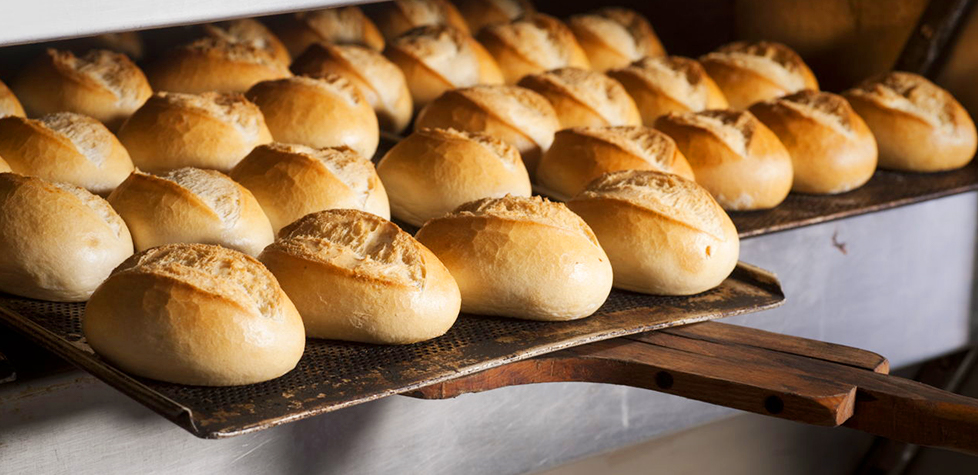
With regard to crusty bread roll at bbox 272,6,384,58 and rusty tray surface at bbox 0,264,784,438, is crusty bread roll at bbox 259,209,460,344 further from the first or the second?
crusty bread roll at bbox 272,6,384,58

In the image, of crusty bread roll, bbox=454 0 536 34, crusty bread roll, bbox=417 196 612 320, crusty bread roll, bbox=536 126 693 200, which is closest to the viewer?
crusty bread roll, bbox=417 196 612 320

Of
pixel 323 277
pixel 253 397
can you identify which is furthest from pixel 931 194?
pixel 253 397

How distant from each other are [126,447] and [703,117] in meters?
1.48

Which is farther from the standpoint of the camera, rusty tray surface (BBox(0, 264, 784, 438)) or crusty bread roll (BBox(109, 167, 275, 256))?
crusty bread roll (BBox(109, 167, 275, 256))

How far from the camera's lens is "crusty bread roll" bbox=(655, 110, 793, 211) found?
2.42 meters

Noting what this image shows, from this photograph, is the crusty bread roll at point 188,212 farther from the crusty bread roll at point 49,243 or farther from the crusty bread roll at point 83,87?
the crusty bread roll at point 83,87

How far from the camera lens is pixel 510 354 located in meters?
1.67

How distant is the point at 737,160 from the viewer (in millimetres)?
2426

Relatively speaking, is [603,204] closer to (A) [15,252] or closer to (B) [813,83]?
(A) [15,252]

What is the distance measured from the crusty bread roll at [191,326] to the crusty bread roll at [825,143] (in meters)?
1.46

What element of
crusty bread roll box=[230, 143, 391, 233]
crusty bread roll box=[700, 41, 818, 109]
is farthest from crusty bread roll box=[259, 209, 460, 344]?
crusty bread roll box=[700, 41, 818, 109]

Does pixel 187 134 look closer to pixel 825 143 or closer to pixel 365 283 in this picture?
pixel 365 283

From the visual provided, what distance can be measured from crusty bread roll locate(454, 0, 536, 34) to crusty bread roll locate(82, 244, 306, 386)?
1.90 metres

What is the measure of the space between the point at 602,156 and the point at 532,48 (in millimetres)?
782
